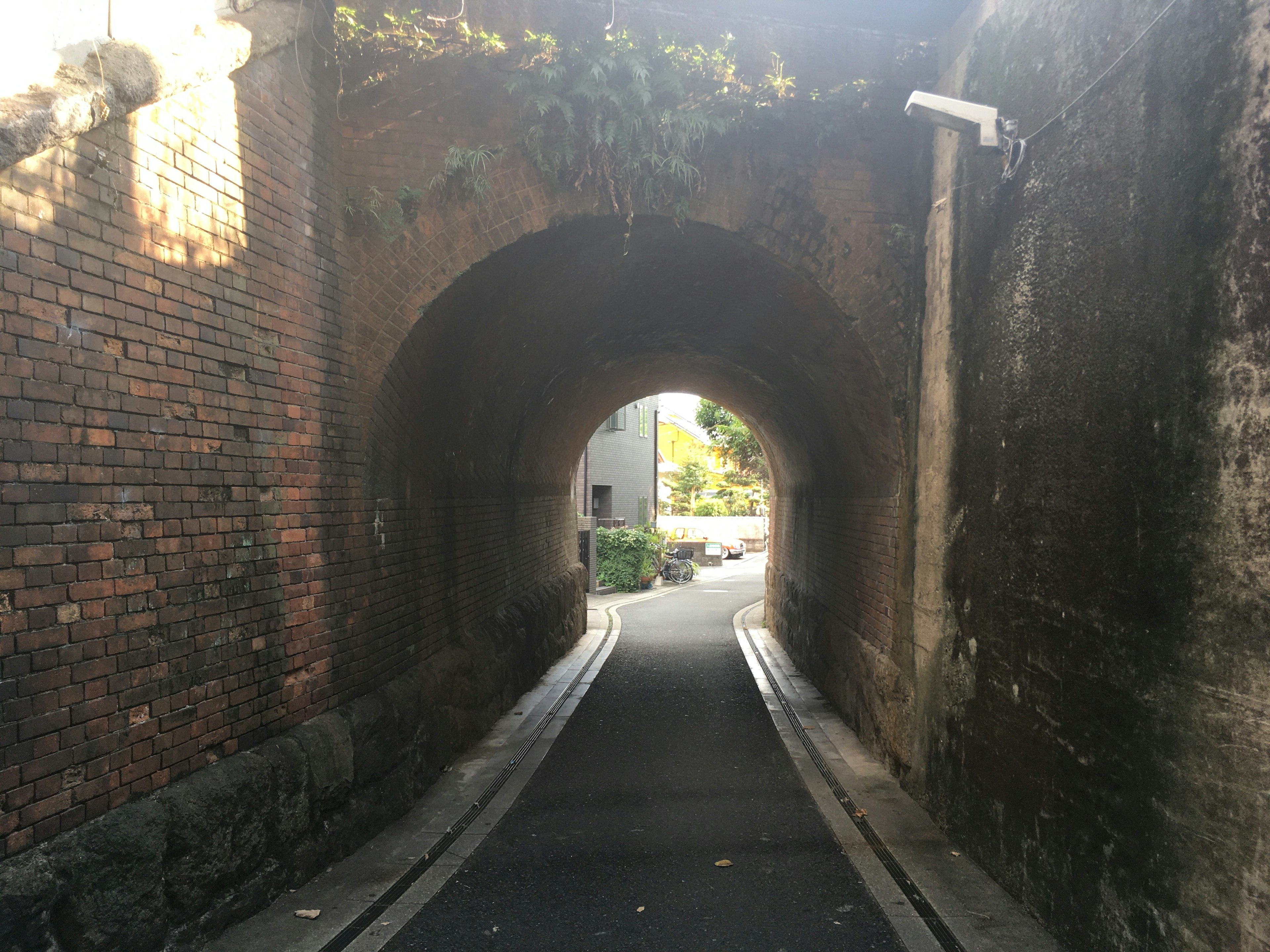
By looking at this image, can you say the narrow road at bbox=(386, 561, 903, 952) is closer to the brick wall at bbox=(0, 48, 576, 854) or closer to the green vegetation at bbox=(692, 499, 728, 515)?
the brick wall at bbox=(0, 48, 576, 854)

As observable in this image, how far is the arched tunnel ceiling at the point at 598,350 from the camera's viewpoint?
19.8ft

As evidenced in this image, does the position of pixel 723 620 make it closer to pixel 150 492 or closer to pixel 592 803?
pixel 592 803

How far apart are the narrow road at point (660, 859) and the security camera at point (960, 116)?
14.4 feet

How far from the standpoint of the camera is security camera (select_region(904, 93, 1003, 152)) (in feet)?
15.4

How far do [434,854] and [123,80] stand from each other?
14.6 ft

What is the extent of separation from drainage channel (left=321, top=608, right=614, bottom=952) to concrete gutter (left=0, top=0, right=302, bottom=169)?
3694 millimetres

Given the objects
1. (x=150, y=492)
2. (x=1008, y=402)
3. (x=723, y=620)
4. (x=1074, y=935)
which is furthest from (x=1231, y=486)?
(x=723, y=620)

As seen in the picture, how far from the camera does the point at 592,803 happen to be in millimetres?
5910

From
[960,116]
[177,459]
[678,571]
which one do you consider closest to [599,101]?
[960,116]

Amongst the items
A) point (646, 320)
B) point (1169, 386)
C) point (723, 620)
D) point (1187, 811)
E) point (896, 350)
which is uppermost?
point (646, 320)

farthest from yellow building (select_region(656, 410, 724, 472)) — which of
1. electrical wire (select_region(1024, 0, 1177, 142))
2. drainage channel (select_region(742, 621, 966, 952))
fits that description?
electrical wire (select_region(1024, 0, 1177, 142))

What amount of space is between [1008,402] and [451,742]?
5.02 meters

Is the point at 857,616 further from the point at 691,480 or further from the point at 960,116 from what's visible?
the point at 691,480

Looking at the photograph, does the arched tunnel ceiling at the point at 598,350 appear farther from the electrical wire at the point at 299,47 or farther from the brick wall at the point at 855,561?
the electrical wire at the point at 299,47
